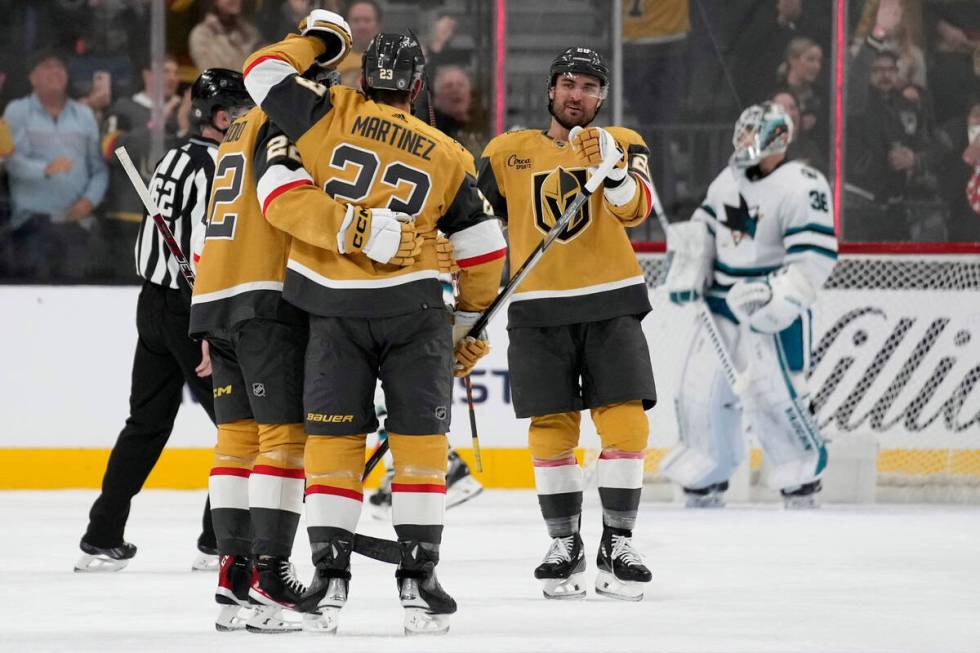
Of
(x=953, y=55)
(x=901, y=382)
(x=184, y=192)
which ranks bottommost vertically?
(x=901, y=382)

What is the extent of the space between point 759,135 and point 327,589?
3.25 meters

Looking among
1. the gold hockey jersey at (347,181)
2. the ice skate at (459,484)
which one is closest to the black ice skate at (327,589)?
the gold hockey jersey at (347,181)

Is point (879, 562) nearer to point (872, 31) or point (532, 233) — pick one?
point (532, 233)

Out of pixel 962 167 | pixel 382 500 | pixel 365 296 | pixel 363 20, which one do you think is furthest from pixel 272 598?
pixel 962 167

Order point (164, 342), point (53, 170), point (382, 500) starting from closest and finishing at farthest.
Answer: point (164, 342), point (382, 500), point (53, 170)

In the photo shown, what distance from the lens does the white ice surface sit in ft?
10.2

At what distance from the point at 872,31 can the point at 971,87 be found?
0.45 m

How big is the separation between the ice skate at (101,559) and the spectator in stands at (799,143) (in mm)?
3337

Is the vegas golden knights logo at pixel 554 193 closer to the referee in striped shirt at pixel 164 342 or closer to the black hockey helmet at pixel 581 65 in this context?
the black hockey helmet at pixel 581 65

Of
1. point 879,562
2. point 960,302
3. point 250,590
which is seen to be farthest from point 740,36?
point 250,590

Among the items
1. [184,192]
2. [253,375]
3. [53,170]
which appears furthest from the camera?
[53,170]

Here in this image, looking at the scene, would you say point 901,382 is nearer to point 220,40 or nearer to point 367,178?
point 220,40

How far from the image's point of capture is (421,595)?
314 centimetres

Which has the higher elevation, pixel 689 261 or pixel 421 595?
pixel 689 261
